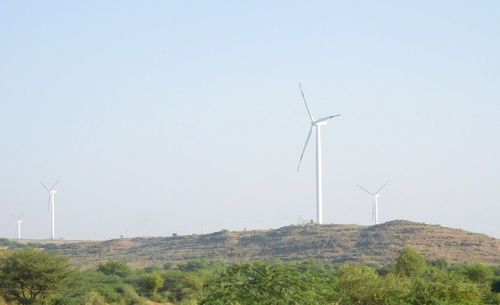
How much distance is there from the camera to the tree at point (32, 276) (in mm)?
58688

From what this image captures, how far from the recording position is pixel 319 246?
118 metres

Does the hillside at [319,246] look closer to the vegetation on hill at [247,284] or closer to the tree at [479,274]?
the vegetation on hill at [247,284]

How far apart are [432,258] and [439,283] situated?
57.0m

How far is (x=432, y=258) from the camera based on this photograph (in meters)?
102

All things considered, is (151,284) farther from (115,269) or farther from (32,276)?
(115,269)

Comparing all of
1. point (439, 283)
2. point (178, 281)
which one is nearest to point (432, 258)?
point (178, 281)

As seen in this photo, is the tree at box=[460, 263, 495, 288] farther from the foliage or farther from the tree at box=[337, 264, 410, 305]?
the foliage

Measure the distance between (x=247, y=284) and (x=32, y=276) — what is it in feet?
84.2

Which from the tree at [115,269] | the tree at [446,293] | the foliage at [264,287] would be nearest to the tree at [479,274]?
the tree at [446,293]

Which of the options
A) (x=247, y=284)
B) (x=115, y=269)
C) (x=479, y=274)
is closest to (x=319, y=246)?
(x=115, y=269)

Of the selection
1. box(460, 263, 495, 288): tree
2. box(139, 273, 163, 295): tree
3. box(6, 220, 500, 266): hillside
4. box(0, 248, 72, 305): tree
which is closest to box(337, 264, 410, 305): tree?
box(0, 248, 72, 305): tree

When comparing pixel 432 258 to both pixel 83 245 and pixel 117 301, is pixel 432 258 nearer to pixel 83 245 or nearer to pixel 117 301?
pixel 117 301

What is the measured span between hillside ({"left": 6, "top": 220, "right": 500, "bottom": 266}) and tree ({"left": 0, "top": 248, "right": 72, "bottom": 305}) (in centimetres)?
4695

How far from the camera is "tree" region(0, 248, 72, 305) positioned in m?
58.7
